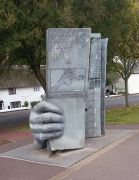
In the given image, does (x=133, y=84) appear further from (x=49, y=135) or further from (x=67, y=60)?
(x=49, y=135)

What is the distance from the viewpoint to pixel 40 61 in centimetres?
3009

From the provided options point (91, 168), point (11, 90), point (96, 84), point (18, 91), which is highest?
point (96, 84)

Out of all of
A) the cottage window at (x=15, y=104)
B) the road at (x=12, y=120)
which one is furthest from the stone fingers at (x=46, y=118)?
the cottage window at (x=15, y=104)

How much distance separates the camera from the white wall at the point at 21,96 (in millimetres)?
59438

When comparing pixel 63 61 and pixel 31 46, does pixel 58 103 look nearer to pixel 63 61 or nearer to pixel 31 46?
pixel 63 61

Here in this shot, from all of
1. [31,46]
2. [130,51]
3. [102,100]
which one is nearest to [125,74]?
[130,51]

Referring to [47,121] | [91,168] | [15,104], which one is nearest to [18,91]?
[15,104]

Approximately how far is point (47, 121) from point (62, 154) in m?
1.03

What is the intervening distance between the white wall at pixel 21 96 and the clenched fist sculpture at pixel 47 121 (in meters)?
44.6

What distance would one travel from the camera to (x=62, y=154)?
47.8 ft

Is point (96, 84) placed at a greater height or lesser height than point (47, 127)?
greater

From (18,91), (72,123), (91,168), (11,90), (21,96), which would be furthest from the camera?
(21,96)

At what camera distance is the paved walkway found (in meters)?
11.5

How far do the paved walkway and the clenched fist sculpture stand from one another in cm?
113
